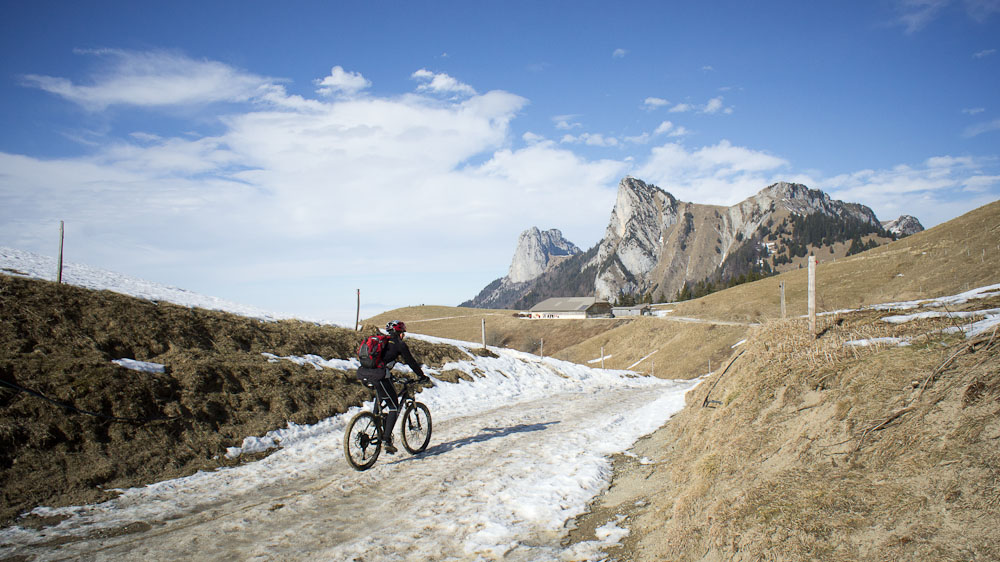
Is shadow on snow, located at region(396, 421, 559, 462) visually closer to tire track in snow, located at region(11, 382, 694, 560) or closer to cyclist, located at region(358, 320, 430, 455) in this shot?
tire track in snow, located at region(11, 382, 694, 560)

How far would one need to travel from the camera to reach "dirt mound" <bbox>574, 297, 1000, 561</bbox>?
4086 millimetres

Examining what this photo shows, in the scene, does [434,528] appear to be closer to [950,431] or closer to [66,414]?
[950,431]

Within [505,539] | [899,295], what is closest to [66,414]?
[505,539]

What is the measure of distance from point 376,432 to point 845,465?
338 inches

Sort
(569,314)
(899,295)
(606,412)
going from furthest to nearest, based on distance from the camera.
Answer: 1. (569,314)
2. (899,295)
3. (606,412)

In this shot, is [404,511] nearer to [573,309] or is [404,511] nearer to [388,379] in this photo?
[388,379]

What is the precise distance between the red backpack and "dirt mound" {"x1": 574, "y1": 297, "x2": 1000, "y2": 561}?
544cm

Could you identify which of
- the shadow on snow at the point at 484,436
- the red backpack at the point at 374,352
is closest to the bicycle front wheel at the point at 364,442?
the shadow on snow at the point at 484,436

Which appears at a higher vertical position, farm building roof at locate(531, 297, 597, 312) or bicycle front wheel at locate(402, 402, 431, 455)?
farm building roof at locate(531, 297, 597, 312)

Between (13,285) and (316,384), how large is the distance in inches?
359

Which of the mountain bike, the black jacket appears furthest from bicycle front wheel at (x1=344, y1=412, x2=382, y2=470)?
the black jacket

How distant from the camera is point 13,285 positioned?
14453mm

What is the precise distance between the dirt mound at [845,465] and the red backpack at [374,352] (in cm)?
544

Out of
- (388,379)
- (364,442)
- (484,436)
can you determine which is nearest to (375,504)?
(364,442)
